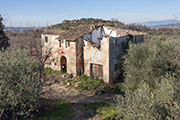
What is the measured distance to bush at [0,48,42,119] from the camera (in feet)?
25.6

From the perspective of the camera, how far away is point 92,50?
1647 cm

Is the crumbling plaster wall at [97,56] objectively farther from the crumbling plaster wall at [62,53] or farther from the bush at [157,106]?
the bush at [157,106]

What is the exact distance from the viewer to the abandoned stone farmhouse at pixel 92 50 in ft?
51.2

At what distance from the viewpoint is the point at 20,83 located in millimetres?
8297

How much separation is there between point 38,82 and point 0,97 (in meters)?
2.06

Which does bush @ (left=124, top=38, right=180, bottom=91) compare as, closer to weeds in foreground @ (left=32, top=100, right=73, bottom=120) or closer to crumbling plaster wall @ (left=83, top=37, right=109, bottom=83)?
crumbling plaster wall @ (left=83, top=37, right=109, bottom=83)

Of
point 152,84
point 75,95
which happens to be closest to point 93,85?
point 75,95

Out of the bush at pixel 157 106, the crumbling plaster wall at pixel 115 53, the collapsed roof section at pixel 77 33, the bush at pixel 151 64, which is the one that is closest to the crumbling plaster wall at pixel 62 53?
the collapsed roof section at pixel 77 33

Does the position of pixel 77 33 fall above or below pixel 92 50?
above

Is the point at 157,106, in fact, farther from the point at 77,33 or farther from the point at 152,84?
the point at 77,33

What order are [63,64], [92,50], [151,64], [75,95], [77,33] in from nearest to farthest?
[151,64]
[75,95]
[92,50]
[77,33]
[63,64]

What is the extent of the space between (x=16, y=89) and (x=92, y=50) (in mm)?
9738

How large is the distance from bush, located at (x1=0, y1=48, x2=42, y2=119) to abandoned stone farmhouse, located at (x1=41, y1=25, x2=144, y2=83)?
717cm

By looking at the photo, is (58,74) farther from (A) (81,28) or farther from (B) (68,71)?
(A) (81,28)
